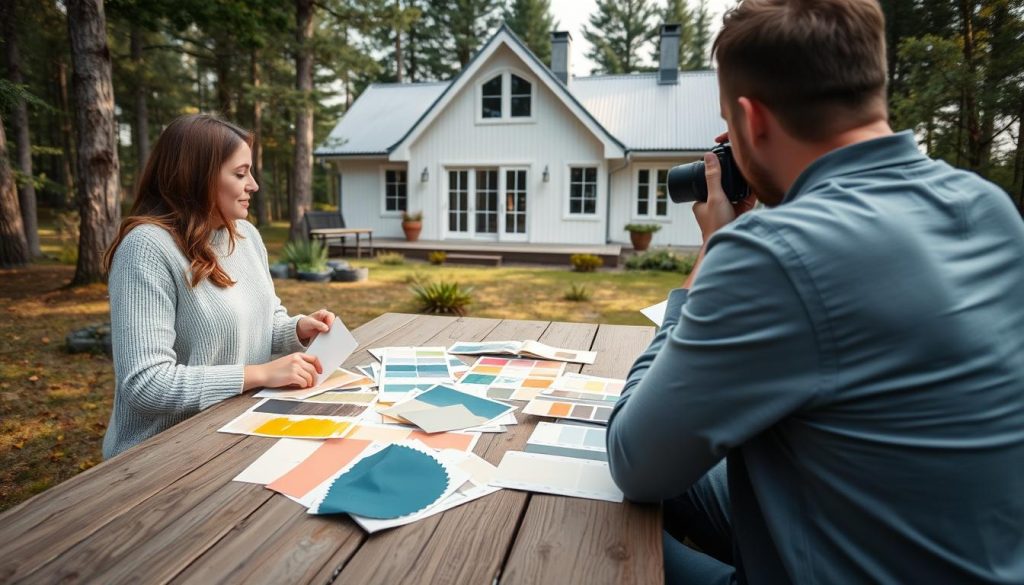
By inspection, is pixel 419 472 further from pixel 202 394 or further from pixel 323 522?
pixel 202 394

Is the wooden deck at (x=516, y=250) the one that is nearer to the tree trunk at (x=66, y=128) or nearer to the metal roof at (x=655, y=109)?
the metal roof at (x=655, y=109)

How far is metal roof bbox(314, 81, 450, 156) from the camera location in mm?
15297

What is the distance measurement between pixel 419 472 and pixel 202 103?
30660 mm

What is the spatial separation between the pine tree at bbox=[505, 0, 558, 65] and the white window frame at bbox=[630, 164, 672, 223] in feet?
49.5

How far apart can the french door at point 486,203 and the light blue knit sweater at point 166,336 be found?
1246 centimetres

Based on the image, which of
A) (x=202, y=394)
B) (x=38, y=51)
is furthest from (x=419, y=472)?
(x=38, y=51)

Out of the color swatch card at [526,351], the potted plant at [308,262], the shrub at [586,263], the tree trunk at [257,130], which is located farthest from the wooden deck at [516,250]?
the color swatch card at [526,351]

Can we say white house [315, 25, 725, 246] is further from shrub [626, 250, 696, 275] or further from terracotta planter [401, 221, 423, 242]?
shrub [626, 250, 696, 275]

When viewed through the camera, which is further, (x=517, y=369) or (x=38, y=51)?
(x=38, y=51)

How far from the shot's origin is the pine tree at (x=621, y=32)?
29.9 meters

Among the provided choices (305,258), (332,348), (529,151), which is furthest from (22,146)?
(332,348)

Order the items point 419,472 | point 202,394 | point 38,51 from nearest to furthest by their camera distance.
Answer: point 419,472 < point 202,394 < point 38,51

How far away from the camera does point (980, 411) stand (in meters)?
0.78

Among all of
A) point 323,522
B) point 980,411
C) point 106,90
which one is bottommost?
point 323,522
